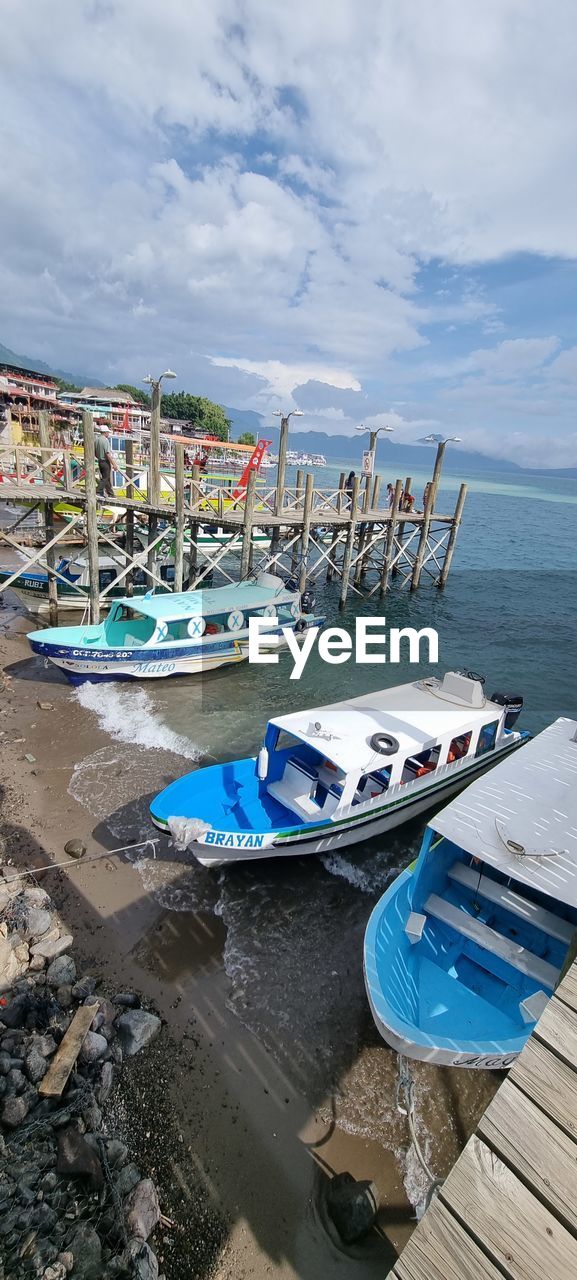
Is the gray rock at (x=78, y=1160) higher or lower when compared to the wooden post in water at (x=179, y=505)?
lower

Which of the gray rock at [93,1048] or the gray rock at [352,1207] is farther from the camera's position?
the gray rock at [93,1048]

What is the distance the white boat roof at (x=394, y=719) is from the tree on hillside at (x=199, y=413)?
269 feet

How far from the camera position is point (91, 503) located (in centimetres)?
1559

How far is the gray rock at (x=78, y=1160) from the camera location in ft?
15.8

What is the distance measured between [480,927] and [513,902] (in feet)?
1.75

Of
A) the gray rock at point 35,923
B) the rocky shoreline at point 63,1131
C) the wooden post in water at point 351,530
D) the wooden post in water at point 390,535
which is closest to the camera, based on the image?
the rocky shoreline at point 63,1131

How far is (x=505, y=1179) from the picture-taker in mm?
2230

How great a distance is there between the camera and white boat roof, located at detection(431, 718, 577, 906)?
6125 millimetres

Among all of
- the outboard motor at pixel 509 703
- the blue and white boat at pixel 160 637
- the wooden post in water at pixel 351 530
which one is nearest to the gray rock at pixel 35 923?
the blue and white boat at pixel 160 637

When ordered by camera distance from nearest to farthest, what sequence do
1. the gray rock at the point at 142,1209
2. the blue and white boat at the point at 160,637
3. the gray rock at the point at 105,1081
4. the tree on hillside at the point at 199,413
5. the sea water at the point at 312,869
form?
the gray rock at the point at 142,1209, the gray rock at the point at 105,1081, the sea water at the point at 312,869, the blue and white boat at the point at 160,637, the tree on hillside at the point at 199,413

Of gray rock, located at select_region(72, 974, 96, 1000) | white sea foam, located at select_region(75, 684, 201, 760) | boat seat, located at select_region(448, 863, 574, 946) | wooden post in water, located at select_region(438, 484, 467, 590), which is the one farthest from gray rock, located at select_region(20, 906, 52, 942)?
wooden post in water, located at select_region(438, 484, 467, 590)

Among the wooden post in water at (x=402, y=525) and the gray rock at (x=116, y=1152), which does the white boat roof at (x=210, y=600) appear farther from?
the wooden post in water at (x=402, y=525)

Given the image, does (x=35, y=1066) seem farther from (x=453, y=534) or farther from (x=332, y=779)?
(x=453, y=534)

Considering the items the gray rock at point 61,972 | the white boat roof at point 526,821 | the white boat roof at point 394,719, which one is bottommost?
the gray rock at point 61,972
